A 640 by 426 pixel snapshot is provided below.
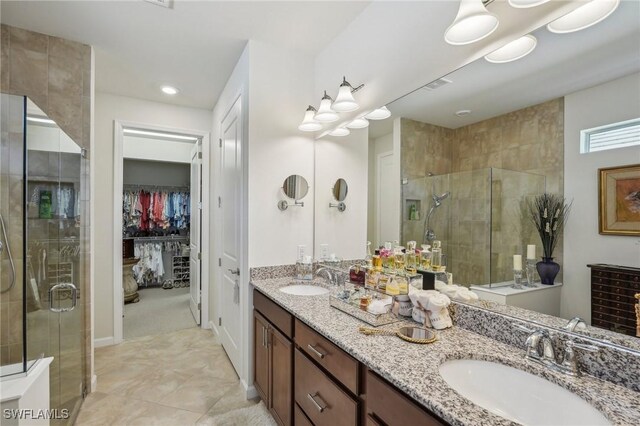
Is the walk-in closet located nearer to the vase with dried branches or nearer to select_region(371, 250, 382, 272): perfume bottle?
select_region(371, 250, 382, 272): perfume bottle

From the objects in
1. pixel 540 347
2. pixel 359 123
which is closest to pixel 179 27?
pixel 359 123

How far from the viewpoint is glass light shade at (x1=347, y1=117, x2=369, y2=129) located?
6.82ft

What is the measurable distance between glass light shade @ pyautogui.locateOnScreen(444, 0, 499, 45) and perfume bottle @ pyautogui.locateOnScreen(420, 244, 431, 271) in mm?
973

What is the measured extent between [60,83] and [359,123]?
2.28m

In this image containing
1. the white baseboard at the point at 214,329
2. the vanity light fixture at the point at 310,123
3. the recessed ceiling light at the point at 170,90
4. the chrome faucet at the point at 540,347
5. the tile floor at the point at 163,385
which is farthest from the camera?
the white baseboard at the point at 214,329

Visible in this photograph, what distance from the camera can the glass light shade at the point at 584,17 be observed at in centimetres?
93

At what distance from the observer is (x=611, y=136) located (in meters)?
0.91

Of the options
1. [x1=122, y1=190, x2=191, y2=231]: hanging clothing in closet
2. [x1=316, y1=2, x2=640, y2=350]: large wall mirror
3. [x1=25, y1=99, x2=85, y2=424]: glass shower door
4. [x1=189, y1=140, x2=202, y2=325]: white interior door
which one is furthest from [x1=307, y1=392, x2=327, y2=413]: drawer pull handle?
[x1=122, y1=190, x2=191, y2=231]: hanging clothing in closet

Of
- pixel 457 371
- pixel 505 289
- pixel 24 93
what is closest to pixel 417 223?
pixel 505 289

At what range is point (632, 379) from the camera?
2.80ft

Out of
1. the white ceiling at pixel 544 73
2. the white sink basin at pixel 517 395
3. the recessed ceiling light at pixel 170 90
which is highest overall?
the recessed ceiling light at pixel 170 90

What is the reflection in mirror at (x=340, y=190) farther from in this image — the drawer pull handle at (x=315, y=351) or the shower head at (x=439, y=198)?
the drawer pull handle at (x=315, y=351)

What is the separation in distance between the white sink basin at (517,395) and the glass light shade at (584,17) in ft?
3.83

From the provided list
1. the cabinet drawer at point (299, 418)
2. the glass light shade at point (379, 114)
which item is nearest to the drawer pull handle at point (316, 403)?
the cabinet drawer at point (299, 418)
